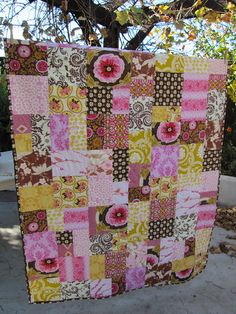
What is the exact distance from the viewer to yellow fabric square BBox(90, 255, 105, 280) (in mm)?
2041

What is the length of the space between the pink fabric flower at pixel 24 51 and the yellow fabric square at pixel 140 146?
71 cm

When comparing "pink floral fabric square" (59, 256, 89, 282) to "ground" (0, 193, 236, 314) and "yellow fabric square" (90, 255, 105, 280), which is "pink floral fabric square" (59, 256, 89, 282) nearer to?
"yellow fabric square" (90, 255, 105, 280)

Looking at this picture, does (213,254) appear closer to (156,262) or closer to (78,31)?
(156,262)

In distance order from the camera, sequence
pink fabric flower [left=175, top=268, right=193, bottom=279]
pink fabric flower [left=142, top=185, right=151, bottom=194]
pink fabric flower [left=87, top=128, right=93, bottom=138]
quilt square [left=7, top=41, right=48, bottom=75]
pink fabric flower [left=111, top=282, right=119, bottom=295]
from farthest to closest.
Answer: pink fabric flower [left=175, top=268, right=193, bottom=279]
pink fabric flower [left=111, top=282, right=119, bottom=295]
pink fabric flower [left=142, top=185, right=151, bottom=194]
pink fabric flower [left=87, top=128, right=93, bottom=138]
quilt square [left=7, top=41, right=48, bottom=75]

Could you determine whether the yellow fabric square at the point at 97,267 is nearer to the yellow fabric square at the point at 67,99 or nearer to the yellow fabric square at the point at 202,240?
the yellow fabric square at the point at 202,240

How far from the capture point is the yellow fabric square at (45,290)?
1959 millimetres

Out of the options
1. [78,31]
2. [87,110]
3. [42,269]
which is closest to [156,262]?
[42,269]

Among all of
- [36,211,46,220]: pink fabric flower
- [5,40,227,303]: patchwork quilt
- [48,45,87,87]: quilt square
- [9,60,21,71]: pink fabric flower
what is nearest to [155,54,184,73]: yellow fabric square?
[5,40,227,303]: patchwork quilt

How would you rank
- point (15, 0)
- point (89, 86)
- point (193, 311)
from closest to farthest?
point (89, 86)
point (193, 311)
point (15, 0)

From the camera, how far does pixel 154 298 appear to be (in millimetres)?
2158

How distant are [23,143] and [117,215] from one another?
0.73 metres

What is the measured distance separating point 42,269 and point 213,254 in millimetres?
1512

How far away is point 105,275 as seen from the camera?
2.10 m

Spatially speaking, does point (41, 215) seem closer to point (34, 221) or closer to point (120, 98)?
point (34, 221)
